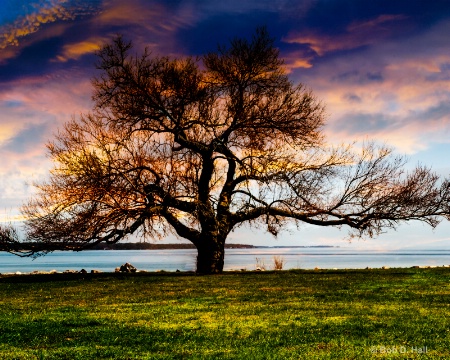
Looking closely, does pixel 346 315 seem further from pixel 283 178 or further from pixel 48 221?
pixel 48 221

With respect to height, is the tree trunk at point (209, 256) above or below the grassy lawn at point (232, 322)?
above

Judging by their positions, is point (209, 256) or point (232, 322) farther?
point (209, 256)

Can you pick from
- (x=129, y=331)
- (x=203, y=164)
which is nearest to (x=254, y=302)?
(x=129, y=331)

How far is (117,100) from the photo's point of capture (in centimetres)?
2514

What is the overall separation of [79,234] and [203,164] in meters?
6.86

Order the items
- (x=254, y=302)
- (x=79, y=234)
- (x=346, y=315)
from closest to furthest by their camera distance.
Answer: (x=346, y=315) < (x=254, y=302) < (x=79, y=234)

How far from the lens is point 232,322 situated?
1108 cm

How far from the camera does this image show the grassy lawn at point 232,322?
849 centimetres

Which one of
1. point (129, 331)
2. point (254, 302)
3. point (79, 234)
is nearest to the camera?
point (129, 331)

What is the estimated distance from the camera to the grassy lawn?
8492 mm

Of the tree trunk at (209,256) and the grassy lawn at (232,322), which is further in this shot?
the tree trunk at (209,256)

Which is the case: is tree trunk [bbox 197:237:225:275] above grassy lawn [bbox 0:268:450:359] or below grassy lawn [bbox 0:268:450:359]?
above

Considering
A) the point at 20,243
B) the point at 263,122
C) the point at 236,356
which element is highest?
the point at 263,122

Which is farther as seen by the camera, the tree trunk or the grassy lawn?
the tree trunk
